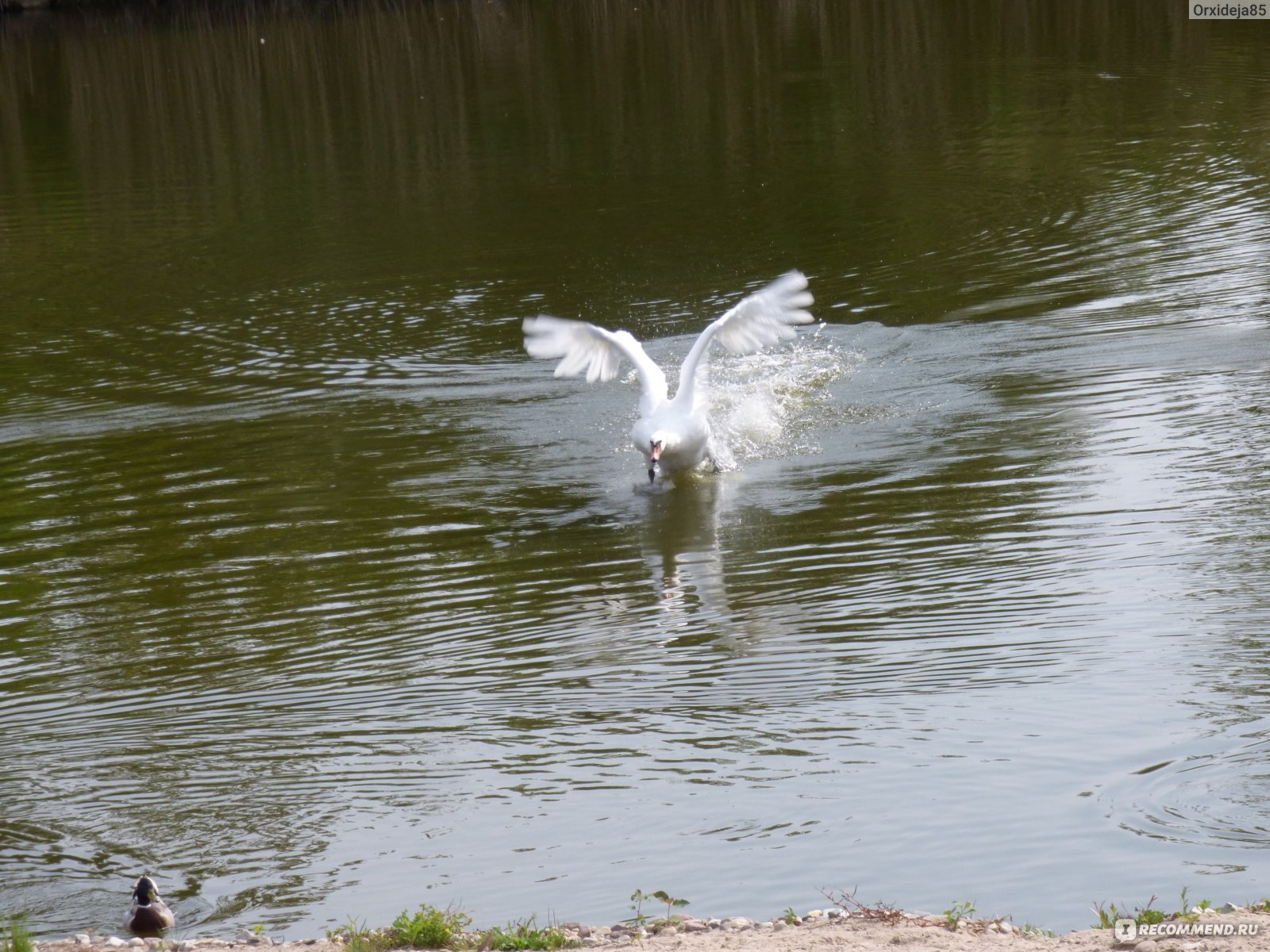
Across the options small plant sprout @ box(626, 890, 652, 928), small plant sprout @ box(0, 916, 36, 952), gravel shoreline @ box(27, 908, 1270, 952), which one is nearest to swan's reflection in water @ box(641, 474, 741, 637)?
small plant sprout @ box(626, 890, 652, 928)

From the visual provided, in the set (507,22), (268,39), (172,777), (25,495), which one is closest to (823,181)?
(25,495)

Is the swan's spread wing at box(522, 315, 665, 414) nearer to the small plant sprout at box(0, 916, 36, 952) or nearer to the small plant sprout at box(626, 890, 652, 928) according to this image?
the small plant sprout at box(626, 890, 652, 928)

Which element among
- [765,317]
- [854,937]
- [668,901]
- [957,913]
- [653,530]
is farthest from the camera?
[765,317]

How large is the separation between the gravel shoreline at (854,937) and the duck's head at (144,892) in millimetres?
197

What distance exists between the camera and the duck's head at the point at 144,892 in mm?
5512

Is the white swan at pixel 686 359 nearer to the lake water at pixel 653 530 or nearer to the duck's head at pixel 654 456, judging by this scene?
the duck's head at pixel 654 456

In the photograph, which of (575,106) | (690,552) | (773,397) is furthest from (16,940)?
(575,106)

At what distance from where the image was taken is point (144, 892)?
5.52 meters

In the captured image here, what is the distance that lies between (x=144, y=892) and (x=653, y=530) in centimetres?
535

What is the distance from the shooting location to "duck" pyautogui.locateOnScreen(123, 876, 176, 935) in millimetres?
5473

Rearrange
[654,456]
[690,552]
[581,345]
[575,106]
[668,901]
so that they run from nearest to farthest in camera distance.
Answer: [668,901] → [690,552] → [654,456] → [581,345] → [575,106]

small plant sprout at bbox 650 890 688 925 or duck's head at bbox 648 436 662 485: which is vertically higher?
duck's head at bbox 648 436 662 485

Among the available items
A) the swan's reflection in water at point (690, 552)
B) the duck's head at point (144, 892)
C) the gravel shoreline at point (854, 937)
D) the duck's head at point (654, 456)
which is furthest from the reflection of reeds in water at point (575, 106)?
the gravel shoreline at point (854, 937)

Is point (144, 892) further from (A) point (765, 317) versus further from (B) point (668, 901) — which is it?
(A) point (765, 317)
